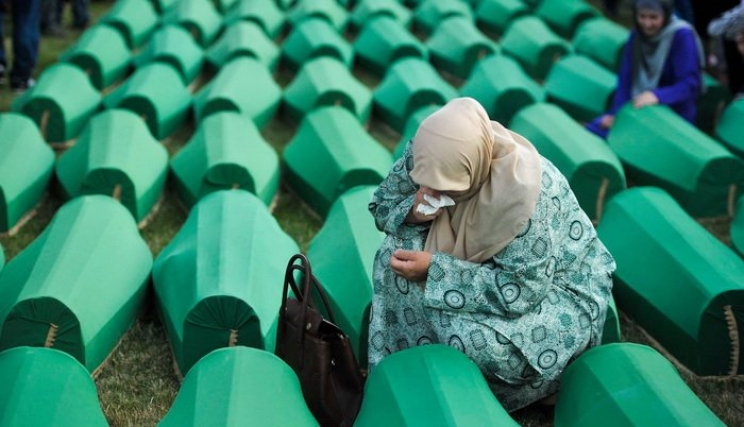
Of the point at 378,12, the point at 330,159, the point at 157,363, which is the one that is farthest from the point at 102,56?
the point at 157,363

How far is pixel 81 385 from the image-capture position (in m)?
2.70

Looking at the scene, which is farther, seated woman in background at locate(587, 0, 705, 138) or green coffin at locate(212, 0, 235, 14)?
green coffin at locate(212, 0, 235, 14)

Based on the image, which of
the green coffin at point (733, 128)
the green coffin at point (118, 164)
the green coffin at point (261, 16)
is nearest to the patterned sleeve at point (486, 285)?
the green coffin at point (118, 164)

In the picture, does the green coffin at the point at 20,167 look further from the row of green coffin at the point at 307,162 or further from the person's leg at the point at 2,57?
the person's leg at the point at 2,57

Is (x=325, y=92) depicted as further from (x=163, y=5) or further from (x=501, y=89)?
(x=163, y=5)

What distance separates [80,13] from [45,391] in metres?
5.95

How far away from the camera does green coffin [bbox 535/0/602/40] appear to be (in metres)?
7.41

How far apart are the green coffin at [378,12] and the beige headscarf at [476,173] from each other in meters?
4.61

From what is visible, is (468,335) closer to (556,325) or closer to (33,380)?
(556,325)

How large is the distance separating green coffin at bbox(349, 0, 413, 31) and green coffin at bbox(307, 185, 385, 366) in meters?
3.58

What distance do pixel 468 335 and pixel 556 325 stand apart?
28cm

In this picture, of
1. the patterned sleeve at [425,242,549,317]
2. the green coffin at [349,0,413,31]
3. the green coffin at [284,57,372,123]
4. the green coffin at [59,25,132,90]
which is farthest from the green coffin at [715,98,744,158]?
the green coffin at [59,25,132,90]

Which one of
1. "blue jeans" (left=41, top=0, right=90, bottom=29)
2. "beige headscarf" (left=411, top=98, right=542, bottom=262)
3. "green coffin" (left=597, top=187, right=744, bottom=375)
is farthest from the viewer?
"blue jeans" (left=41, top=0, right=90, bottom=29)

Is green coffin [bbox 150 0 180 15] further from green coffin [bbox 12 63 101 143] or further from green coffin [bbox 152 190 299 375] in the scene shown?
green coffin [bbox 152 190 299 375]
